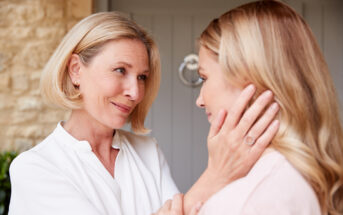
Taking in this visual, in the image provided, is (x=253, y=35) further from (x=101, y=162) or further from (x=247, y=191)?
(x=101, y=162)

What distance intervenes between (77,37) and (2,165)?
180cm

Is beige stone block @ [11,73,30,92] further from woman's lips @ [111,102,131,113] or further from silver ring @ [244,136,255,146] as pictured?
silver ring @ [244,136,255,146]

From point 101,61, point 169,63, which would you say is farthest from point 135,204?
point 169,63

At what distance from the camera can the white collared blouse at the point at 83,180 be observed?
136cm

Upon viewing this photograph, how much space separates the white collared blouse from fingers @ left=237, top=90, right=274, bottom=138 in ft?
2.07

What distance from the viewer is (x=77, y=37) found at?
5.36 feet

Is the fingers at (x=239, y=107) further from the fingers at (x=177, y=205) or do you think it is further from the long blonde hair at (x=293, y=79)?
the fingers at (x=177, y=205)

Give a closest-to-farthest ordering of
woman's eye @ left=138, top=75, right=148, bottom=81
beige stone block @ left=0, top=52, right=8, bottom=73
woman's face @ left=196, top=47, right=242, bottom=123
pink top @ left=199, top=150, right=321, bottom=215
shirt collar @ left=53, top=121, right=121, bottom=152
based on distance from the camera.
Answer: pink top @ left=199, top=150, right=321, bottom=215 → woman's face @ left=196, top=47, right=242, bottom=123 → shirt collar @ left=53, top=121, right=121, bottom=152 → woman's eye @ left=138, top=75, right=148, bottom=81 → beige stone block @ left=0, top=52, right=8, bottom=73

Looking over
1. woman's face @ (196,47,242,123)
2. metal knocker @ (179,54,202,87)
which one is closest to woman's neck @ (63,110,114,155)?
woman's face @ (196,47,242,123)

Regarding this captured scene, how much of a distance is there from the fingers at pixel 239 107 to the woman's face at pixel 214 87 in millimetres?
46

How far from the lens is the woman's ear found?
167cm

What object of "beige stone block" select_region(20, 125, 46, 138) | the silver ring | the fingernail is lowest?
"beige stone block" select_region(20, 125, 46, 138)

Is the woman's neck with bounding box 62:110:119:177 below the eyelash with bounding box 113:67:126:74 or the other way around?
below

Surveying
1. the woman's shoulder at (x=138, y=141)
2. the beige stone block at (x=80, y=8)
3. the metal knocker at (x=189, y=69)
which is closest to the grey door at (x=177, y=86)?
the metal knocker at (x=189, y=69)
